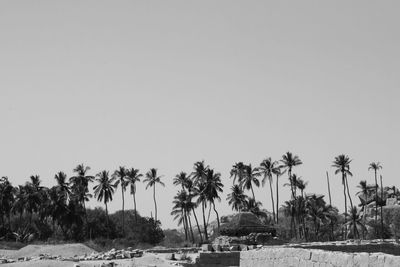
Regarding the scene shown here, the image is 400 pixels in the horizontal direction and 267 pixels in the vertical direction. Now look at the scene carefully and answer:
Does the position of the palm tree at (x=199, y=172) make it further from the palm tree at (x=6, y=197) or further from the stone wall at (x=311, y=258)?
the stone wall at (x=311, y=258)


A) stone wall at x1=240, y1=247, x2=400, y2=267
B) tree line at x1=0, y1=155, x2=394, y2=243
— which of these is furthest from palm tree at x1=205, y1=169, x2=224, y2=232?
stone wall at x1=240, y1=247, x2=400, y2=267

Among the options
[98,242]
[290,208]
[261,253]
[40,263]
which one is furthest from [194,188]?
[261,253]

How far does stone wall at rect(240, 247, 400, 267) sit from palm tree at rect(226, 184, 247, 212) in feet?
245

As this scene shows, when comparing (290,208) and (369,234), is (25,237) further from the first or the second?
(369,234)

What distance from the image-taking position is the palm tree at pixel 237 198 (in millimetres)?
92375

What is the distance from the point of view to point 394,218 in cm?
10169

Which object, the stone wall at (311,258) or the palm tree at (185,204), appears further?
the palm tree at (185,204)

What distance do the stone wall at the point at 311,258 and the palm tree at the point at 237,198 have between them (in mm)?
74571

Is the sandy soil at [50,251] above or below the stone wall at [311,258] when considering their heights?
below

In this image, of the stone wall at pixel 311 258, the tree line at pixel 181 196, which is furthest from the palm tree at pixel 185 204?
the stone wall at pixel 311 258

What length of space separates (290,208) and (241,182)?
9.87 m

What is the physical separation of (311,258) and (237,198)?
80161 mm

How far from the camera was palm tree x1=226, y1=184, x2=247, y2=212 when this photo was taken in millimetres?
92375

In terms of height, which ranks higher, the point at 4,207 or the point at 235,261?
the point at 4,207
